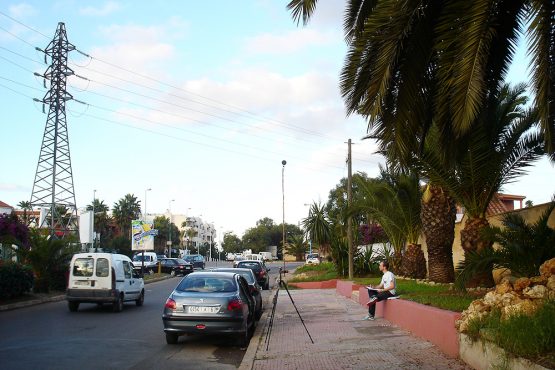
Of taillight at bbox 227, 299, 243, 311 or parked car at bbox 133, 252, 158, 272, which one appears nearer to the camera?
taillight at bbox 227, 299, 243, 311

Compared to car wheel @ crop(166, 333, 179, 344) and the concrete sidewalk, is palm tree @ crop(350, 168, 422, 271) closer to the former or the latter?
the concrete sidewalk

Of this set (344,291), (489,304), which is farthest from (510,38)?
(344,291)

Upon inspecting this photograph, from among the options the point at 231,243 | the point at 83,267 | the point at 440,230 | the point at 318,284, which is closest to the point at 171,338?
the point at 83,267

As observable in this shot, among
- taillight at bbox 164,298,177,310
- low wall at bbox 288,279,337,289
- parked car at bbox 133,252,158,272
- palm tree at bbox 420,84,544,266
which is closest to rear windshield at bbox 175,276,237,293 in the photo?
taillight at bbox 164,298,177,310

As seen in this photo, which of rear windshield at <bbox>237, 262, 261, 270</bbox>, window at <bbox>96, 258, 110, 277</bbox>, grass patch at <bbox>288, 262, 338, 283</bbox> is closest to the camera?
window at <bbox>96, 258, 110, 277</bbox>

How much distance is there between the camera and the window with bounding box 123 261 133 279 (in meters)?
19.4

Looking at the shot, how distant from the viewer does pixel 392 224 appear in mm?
23703

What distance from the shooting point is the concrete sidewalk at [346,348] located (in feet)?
28.5

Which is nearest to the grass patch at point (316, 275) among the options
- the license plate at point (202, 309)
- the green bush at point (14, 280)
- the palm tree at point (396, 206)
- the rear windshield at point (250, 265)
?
the rear windshield at point (250, 265)

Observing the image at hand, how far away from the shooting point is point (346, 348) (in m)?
10.1

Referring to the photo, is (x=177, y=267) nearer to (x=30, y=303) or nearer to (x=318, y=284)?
(x=318, y=284)

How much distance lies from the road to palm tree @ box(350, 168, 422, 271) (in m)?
10.2

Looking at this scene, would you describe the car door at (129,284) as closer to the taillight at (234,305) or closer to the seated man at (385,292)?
the taillight at (234,305)

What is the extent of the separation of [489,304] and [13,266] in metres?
17.1
